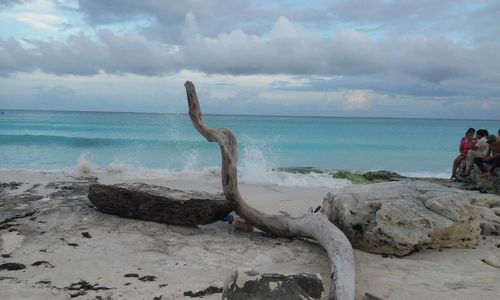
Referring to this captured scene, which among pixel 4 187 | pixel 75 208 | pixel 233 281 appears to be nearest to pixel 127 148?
pixel 4 187

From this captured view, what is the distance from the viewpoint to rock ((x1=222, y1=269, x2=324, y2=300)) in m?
3.18

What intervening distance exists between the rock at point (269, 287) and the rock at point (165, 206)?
257 centimetres

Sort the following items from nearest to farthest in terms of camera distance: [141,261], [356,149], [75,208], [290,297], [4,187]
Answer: [290,297] < [141,261] < [75,208] < [4,187] < [356,149]

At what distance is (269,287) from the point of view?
321 cm

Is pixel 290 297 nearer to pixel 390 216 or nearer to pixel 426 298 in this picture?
pixel 426 298

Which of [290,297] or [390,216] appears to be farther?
[390,216]

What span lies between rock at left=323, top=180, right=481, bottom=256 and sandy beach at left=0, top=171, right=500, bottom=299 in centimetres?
15

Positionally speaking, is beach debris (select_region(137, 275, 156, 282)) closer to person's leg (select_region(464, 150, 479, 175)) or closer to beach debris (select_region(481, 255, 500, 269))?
beach debris (select_region(481, 255, 500, 269))

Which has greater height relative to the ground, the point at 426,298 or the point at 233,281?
the point at 233,281

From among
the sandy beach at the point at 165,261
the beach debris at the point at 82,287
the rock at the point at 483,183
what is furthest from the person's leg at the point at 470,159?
the beach debris at the point at 82,287

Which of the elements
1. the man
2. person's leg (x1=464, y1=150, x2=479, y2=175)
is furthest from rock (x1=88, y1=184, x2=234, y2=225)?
person's leg (x1=464, y1=150, x2=479, y2=175)

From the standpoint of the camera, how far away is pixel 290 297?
3.18m

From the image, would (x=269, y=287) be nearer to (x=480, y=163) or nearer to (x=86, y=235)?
(x=86, y=235)

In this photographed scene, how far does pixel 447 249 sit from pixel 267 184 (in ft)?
22.3
